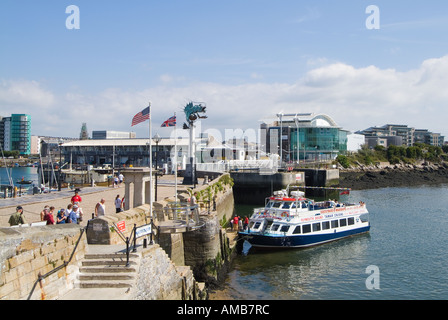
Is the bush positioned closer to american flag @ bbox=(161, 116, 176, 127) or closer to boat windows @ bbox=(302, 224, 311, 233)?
boat windows @ bbox=(302, 224, 311, 233)

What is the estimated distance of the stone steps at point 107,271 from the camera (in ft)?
38.2

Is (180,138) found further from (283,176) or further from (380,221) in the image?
(380,221)

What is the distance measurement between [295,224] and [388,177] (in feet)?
228

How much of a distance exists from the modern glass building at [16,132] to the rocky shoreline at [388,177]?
15365cm

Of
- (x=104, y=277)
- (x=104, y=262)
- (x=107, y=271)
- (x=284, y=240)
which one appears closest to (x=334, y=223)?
(x=284, y=240)

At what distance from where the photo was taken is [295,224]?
29875mm

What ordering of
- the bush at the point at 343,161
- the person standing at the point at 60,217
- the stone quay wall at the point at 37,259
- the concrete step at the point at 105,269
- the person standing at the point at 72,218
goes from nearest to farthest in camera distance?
the stone quay wall at the point at 37,259, the concrete step at the point at 105,269, the person standing at the point at 72,218, the person standing at the point at 60,217, the bush at the point at 343,161

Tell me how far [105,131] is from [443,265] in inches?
5946

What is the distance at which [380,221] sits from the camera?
40875 mm

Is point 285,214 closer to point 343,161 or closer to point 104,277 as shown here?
point 104,277

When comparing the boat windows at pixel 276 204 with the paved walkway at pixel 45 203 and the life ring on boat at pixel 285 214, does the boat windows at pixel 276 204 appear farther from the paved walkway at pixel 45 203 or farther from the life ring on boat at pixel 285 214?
the paved walkway at pixel 45 203

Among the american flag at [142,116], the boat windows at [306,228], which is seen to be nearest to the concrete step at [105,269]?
the american flag at [142,116]

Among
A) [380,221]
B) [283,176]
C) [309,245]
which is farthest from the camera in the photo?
[283,176]

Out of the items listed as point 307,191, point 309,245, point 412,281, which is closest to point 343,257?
point 309,245
